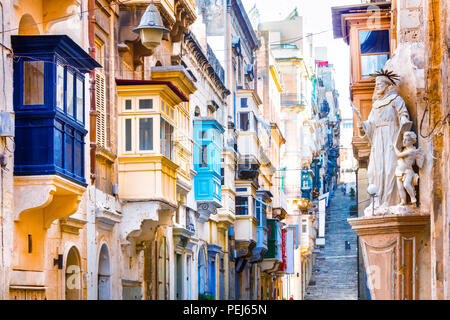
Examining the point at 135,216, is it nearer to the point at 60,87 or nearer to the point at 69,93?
the point at 69,93

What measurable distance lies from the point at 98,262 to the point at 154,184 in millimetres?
2717

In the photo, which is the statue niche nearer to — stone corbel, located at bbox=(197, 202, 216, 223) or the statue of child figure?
the statue of child figure

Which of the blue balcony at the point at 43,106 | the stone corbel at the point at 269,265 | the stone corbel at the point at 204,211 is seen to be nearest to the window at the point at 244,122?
the stone corbel at the point at 269,265

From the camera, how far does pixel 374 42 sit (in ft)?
109

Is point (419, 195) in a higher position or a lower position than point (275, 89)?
lower

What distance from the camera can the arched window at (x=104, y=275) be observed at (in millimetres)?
24875

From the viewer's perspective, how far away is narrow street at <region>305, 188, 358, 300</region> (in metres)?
68.2

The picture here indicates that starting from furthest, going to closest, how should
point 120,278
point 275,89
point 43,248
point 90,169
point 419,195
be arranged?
1. point 275,89
2. point 120,278
3. point 90,169
4. point 43,248
5. point 419,195

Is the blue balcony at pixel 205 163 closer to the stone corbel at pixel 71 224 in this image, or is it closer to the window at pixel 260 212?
the stone corbel at pixel 71 224

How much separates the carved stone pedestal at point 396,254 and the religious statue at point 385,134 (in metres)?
0.34

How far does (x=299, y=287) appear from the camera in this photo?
73062 mm

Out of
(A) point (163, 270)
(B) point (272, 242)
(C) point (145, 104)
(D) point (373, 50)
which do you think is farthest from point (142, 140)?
(B) point (272, 242)
